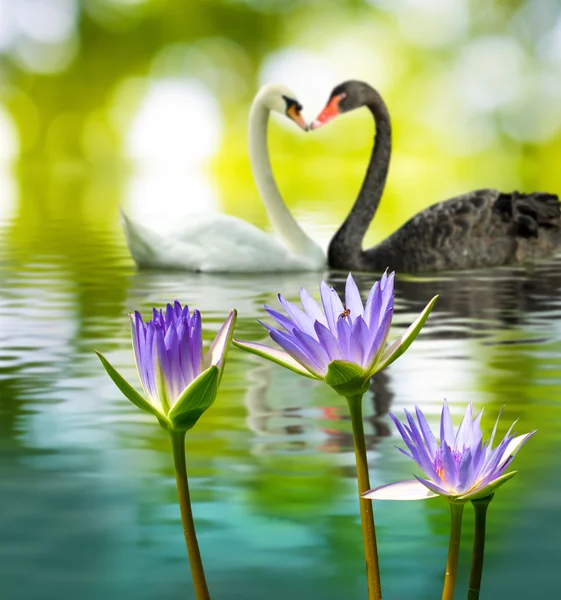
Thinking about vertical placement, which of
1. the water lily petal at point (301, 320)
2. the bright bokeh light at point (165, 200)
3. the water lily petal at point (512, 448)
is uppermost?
the bright bokeh light at point (165, 200)

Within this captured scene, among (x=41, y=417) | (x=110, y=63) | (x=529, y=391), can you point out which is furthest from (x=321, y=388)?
(x=110, y=63)

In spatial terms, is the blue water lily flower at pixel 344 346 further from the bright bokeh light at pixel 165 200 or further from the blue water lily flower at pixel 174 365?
the bright bokeh light at pixel 165 200

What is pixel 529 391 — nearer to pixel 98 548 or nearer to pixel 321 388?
pixel 321 388

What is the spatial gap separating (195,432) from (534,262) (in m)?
3.14

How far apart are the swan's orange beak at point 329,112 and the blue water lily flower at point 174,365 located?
14.5 ft

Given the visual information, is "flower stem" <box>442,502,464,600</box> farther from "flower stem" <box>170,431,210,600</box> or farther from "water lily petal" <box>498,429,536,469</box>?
"flower stem" <box>170,431,210,600</box>

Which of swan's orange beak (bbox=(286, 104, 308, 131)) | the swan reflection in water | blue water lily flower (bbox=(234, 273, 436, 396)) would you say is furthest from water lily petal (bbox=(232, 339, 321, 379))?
swan's orange beak (bbox=(286, 104, 308, 131))

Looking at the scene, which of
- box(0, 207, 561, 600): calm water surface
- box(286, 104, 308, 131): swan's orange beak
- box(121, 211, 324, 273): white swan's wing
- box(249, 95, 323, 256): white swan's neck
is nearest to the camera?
box(0, 207, 561, 600): calm water surface

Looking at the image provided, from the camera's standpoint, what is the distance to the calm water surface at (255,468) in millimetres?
1736

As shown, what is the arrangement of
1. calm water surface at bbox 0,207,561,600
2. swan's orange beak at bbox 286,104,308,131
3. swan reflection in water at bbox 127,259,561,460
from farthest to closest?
swan's orange beak at bbox 286,104,308,131 → swan reflection in water at bbox 127,259,561,460 → calm water surface at bbox 0,207,561,600

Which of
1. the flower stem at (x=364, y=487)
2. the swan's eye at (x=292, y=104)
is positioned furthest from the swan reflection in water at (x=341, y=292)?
the flower stem at (x=364, y=487)

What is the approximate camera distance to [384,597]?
161 centimetres

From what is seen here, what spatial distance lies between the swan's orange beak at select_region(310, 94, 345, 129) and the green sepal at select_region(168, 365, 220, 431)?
4.43 m

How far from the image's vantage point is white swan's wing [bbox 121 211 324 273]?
5.14m
